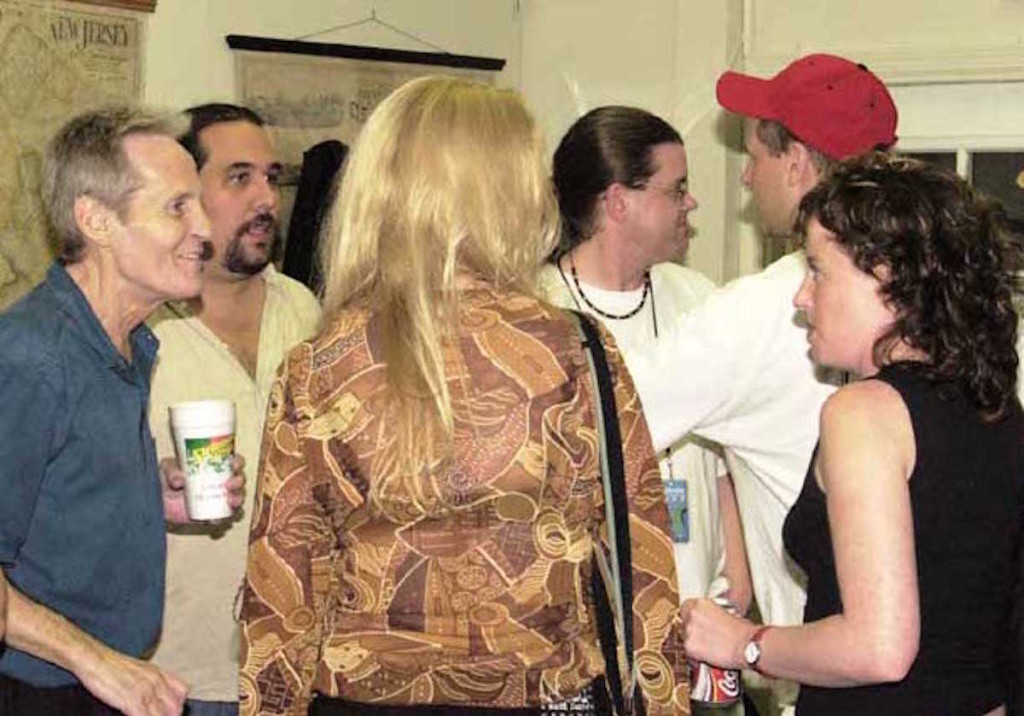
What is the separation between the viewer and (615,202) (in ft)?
11.3

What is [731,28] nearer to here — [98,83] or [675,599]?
[98,83]

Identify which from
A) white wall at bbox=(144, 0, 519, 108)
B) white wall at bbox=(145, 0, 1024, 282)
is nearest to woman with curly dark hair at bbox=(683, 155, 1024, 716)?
white wall at bbox=(144, 0, 519, 108)

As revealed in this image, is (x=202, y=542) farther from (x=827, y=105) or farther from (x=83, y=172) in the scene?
(x=827, y=105)

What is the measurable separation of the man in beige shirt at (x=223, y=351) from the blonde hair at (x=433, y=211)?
911mm

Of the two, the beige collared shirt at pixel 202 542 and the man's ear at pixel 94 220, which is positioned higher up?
the man's ear at pixel 94 220

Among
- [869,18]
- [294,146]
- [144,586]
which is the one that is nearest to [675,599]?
[144,586]

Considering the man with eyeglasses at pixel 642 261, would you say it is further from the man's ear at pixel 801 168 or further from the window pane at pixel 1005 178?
the window pane at pixel 1005 178

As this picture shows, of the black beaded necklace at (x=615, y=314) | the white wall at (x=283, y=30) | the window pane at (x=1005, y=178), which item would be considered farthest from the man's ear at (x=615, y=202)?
the window pane at (x=1005, y=178)

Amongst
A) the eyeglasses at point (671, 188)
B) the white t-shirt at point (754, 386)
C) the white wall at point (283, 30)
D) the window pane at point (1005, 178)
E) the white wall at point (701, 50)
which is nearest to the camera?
the white t-shirt at point (754, 386)

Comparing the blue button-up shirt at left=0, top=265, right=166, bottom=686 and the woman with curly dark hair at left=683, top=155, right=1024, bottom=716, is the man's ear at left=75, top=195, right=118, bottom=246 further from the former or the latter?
the woman with curly dark hair at left=683, top=155, right=1024, bottom=716

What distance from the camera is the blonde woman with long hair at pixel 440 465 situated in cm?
182

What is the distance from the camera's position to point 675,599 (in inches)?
77.5

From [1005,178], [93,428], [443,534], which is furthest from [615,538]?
[1005,178]

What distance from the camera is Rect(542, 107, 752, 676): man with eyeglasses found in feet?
10.6
